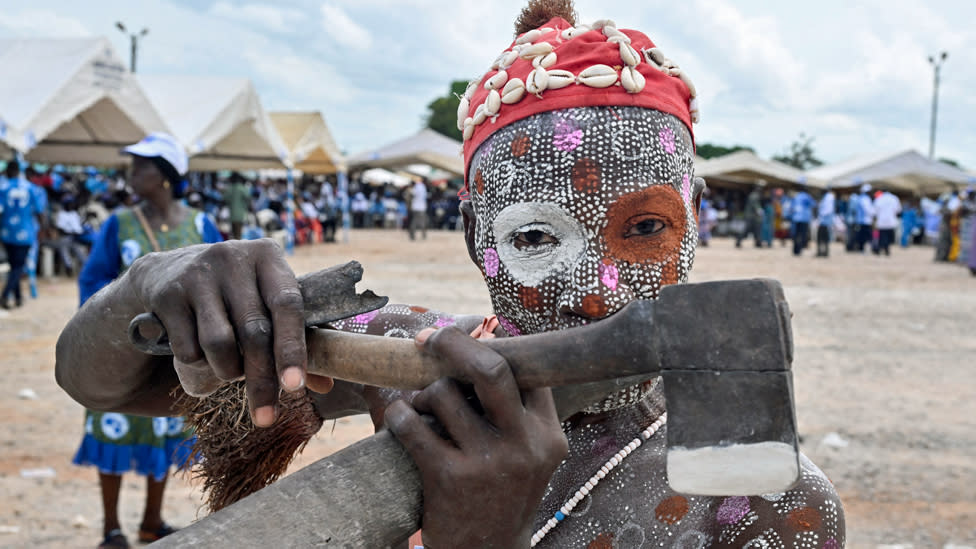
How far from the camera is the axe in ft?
3.26

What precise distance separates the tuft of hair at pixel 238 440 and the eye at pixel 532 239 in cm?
60

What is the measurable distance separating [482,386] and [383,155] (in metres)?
31.1

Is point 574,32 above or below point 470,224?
above

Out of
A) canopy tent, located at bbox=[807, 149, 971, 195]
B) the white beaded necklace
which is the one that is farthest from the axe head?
canopy tent, located at bbox=[807, 149, 971, 195]

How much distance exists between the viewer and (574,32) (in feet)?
5.62

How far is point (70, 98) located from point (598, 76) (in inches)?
510

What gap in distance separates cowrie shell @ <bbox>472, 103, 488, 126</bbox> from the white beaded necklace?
0.70 meters

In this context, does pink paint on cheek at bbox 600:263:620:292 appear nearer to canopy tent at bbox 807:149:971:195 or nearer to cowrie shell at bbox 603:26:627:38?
cowrie shell at bbox 603:26:627:38

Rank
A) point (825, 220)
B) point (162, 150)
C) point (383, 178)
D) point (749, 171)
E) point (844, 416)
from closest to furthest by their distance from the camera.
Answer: point (162, 150)
point (844, 416)
point (825, 220)
point (749, 171)
point (383, 178)

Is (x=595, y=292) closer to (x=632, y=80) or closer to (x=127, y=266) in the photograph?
(x=632, y=80)

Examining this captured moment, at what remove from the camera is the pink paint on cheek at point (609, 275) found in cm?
150

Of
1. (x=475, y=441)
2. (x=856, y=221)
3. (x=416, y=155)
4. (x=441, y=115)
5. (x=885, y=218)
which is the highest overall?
(x=441, y=115)

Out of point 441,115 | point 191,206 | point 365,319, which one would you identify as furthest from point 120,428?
point 441,115

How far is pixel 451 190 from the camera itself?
117ft
